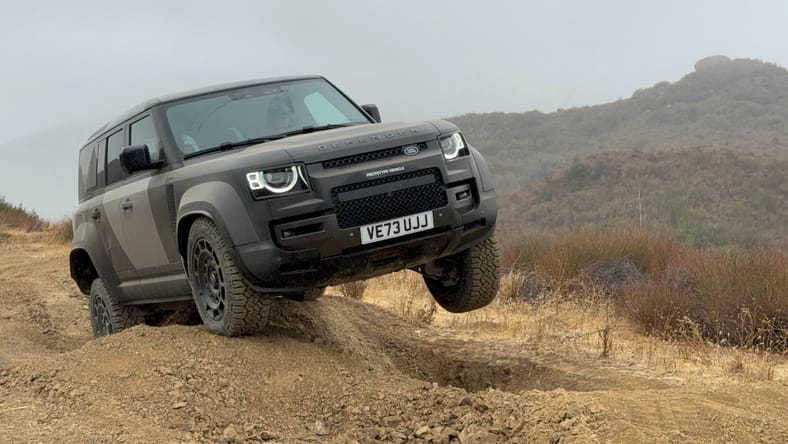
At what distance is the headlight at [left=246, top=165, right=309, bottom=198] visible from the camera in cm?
480

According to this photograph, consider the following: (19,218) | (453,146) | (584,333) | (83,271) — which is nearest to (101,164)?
(83,271)

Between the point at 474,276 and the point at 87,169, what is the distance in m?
4.11

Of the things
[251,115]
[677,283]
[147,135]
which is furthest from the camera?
[677,283]

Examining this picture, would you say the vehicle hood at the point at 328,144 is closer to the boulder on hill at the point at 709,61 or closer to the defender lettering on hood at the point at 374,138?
the defender lettering on hood at the point at 374,138

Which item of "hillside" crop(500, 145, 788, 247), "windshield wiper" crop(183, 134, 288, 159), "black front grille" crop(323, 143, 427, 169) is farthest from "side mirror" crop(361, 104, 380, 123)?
"hillside" crop(500, 145, 788, 247)

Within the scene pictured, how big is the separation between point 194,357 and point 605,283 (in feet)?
25.7

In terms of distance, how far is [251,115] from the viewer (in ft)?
19.4

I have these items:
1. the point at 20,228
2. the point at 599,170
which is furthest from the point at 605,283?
the point at 599,170

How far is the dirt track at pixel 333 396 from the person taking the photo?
12.4 ft

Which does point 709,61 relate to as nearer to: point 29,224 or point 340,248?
point 29,224

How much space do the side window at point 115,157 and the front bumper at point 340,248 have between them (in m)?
2.33

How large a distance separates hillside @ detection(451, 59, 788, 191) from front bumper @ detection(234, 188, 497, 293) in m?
54.2

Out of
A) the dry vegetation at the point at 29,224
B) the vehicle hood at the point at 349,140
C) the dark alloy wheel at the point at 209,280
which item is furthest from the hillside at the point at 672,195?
the dark alloy wheel at the point at 209,280

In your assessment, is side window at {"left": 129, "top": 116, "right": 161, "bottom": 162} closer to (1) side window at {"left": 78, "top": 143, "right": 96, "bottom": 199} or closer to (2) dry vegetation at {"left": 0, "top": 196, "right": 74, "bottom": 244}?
(1) side window at {"left": 78, "top": 143, "right": 96, "bottom": 199}
